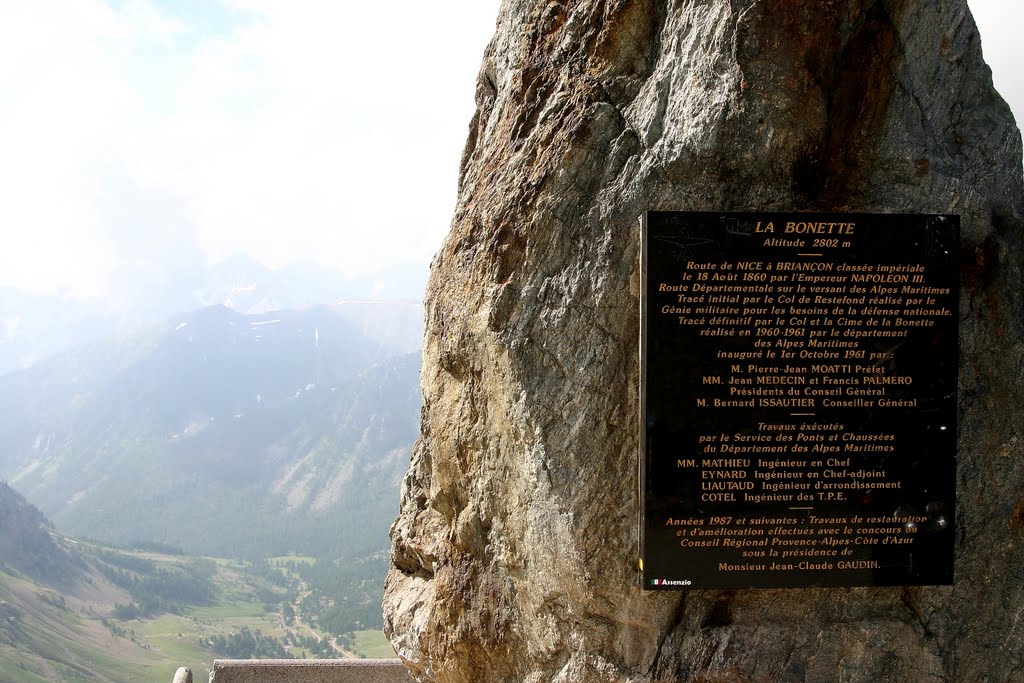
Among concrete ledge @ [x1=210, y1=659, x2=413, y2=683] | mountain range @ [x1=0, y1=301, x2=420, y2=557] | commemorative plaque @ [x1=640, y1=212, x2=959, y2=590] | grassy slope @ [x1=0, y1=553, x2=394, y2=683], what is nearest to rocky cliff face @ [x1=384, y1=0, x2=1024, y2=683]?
commemorative plaque @ [x1=640, y1=212, x2=959, y2=590]

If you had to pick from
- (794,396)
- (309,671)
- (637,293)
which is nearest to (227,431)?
(309,671)

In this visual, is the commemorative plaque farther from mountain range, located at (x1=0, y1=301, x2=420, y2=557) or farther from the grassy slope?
mountain range, located at (x1=0, y1=301, x2=420, y2=557)

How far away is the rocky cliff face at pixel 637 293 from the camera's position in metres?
4.68

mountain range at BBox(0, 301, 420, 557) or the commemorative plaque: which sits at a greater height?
the commemorative plaque

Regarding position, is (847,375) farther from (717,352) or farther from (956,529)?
(956,529)

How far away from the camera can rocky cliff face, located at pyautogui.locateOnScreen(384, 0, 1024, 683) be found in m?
4.68

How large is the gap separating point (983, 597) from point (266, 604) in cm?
9402

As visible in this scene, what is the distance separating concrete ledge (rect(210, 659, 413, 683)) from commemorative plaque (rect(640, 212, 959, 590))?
16.7 feet

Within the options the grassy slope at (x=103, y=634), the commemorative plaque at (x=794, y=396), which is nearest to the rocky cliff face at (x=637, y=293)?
the commemorative plaque at (x=794, y=396)

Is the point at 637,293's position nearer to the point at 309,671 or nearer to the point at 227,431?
the point at 309,671

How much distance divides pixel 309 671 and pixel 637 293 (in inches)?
239

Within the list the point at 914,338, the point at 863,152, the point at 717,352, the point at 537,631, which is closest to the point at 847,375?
the point at 914,338

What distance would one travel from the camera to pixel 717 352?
4582 millimetres

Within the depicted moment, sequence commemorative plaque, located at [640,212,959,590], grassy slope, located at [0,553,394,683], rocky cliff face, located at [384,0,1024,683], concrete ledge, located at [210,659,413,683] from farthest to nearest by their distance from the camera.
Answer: grassy slope, located at [0,553,394,683] → concrete ledge, located at [210,659,413,683] → rocky cliff face, located at [384,0,1024,683] → commemorative plaque, located at [640,212,959,590]
